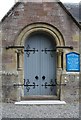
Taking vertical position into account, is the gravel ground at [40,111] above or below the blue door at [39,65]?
below

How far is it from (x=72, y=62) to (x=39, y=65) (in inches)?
55.0

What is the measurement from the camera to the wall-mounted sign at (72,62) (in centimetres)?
1318

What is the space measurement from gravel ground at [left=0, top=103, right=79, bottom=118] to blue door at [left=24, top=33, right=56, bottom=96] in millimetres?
1354

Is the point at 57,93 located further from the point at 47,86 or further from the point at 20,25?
the point at 20,25

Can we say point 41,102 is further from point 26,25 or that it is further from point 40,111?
point 26,25

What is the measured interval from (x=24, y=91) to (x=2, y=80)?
1071mm

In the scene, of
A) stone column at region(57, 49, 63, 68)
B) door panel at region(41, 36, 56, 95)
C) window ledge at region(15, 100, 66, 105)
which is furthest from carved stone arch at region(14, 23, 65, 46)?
window ledge at region(15, 100, 66, 105)

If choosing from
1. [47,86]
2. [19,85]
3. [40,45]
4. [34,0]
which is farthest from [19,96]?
[34,0]

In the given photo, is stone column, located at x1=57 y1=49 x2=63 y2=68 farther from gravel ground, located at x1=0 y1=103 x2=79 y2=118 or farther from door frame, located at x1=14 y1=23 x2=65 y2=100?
gravel ground, located at x1=0 y1=103 x2=79 y2=118

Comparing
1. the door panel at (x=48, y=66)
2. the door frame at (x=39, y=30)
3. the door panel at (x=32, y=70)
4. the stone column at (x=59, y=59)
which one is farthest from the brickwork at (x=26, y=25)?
the door panel at (x=48, y=66)

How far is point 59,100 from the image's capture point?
13.0 meters

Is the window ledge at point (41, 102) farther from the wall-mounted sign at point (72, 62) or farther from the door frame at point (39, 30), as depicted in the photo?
the wall-mounted sign at point (72, 62)

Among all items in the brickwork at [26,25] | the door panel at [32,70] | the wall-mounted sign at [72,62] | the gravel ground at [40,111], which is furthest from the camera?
the door panel at [32,70]

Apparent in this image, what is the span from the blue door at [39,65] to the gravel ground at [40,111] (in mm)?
1354
